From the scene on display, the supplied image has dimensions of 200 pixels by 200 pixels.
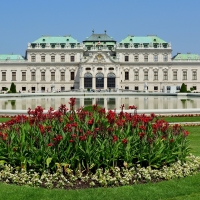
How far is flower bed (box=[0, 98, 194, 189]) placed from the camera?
7.49m

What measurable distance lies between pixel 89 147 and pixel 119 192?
117cm

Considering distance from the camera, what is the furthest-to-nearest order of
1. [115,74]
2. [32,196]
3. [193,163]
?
[115,74] < [193,163] < [32,196]

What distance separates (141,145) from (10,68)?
7521 cm

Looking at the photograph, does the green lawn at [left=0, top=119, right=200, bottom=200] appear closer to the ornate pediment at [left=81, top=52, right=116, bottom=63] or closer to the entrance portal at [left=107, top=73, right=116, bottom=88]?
the entrance portal at [left=107, top=73, right=116, bottom=88]

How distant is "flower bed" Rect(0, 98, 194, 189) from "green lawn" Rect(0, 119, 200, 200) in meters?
0.44

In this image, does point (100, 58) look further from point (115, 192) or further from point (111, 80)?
point (115, 192)

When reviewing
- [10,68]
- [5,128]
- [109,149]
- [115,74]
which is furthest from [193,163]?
[10,68]

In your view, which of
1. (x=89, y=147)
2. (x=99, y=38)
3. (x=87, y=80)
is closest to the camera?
(x=89, y=147)

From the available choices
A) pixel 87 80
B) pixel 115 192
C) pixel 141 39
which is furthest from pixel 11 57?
pixel 115 192

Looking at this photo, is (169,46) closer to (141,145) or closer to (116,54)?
(116,54)

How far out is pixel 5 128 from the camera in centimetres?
862

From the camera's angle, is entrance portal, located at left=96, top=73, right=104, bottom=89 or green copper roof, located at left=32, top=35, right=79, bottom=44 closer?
entrance portal, located at left=96, top=73, right=104, bottom=89

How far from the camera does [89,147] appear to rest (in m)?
7.49

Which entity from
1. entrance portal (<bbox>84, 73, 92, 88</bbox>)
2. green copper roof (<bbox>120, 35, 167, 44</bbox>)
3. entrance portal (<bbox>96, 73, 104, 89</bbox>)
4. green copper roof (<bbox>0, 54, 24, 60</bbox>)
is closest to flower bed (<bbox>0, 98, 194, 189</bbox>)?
entrance portal (<bbox>84, 73, 92, 88</bbox>)
